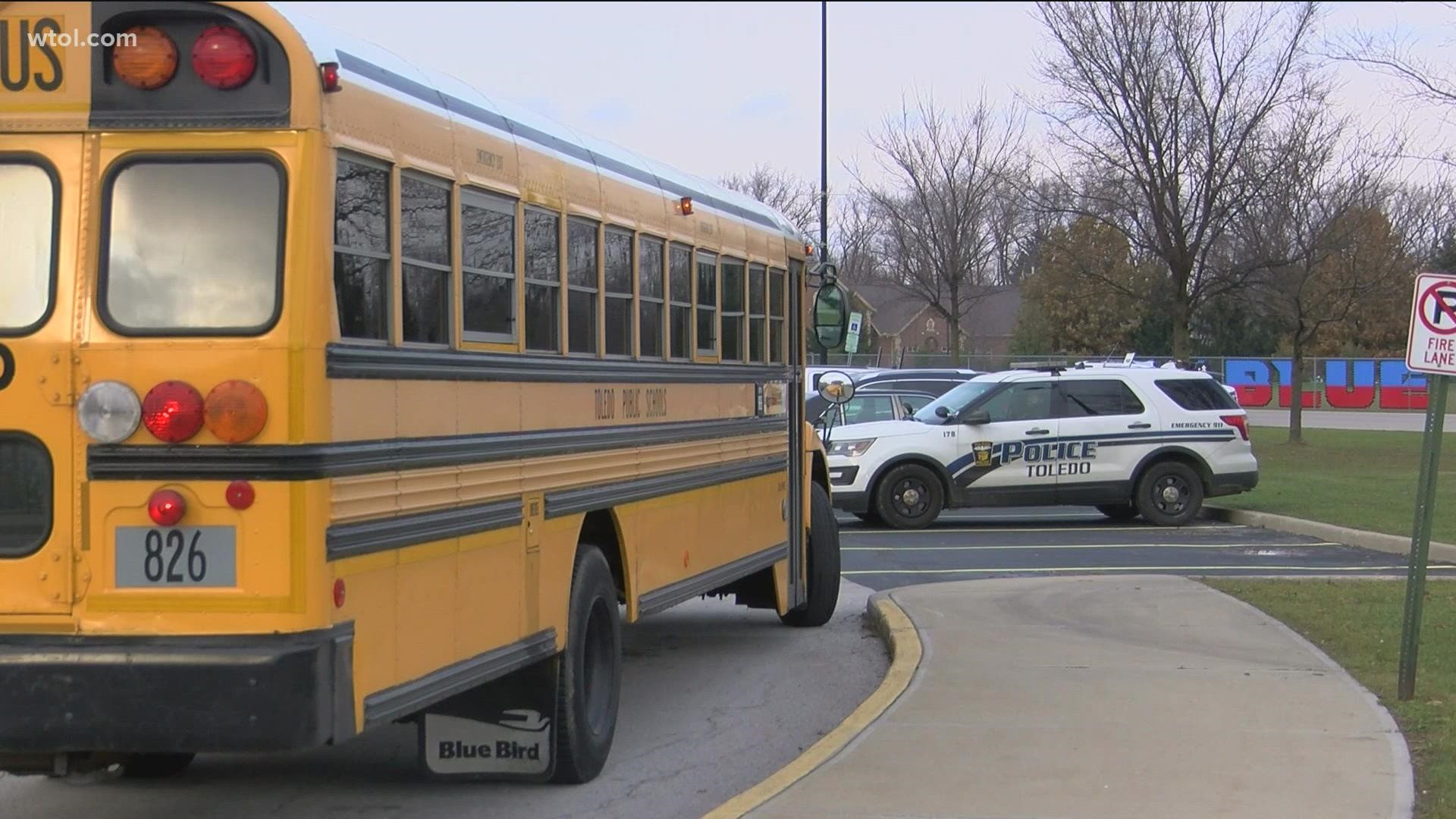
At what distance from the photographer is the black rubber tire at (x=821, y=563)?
11.2m

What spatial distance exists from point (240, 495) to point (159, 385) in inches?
16.0

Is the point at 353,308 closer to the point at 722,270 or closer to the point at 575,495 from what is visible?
the point at 575,495

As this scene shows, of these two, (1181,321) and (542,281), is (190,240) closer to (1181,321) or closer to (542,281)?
(542,281)

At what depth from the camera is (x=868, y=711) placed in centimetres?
803

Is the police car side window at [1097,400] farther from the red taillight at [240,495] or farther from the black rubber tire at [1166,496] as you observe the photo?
the red taillight at [240,495]

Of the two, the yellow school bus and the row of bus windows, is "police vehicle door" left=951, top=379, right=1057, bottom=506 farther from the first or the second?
the yellow school bus

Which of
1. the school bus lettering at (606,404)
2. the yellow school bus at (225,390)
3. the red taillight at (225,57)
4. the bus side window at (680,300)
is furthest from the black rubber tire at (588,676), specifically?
the red taillight at (225,57)

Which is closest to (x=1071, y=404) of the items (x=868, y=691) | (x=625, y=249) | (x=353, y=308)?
(x=868, y=691)

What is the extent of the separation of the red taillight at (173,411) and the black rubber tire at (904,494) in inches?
549

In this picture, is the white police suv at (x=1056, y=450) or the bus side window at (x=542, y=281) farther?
the white police suv at (x=1056, y=450)

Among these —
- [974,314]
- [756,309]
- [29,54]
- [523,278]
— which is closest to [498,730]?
[523,278]

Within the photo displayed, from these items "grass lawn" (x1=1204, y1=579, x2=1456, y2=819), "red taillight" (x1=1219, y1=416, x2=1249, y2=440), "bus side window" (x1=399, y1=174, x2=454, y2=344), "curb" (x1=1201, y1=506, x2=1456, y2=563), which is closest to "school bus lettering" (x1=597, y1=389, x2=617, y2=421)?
"bus side window" (x1=399, y1=174, x2=454, y2=344)

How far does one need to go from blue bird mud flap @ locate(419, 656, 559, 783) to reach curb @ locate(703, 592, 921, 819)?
789 millimetres

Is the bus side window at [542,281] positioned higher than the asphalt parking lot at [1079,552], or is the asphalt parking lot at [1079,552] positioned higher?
the bus side window at [542,281]
